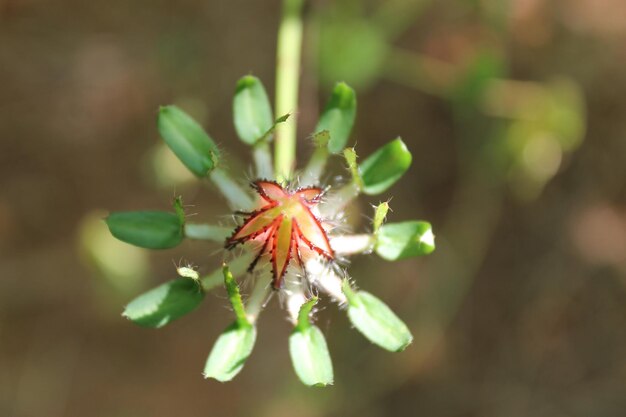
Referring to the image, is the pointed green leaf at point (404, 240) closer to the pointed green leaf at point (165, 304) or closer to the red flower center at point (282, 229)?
the red flower center at point (282, 229)

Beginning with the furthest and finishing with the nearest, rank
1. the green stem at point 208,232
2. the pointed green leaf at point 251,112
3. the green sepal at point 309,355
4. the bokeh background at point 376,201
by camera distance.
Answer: the bokeh background at point 376,201, the pointed green leaf at point 251,112, the green stem at point 208,232, the green sepal at point 309,355

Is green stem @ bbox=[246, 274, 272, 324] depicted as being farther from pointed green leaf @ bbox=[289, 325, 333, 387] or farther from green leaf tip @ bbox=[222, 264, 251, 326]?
pointed green leaf @ bbox=[289, 325, 333, 387]

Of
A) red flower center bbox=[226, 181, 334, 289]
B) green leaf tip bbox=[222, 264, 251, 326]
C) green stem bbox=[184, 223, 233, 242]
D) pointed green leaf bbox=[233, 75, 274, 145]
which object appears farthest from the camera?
pointed green leaf bbox=[233, 75, 274, 145]

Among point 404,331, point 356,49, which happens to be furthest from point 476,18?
point 404,331

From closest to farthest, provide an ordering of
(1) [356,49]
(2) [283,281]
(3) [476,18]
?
1. (2) [283,281]
2. (1) [356,49]
3. (3) [476,18]

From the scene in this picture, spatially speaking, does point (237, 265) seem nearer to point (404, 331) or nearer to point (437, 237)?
point (404, 331)

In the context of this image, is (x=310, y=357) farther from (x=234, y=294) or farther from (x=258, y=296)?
(x=234, y=294)

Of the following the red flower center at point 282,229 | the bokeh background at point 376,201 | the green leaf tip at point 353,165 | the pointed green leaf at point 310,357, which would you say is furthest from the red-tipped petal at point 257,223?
the bokeh background at point 376,201

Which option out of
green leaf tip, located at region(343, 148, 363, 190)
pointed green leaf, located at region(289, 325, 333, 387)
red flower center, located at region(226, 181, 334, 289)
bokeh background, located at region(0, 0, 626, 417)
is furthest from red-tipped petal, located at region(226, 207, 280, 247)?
bokeh background, located at region(0, 0, 626, 417)
